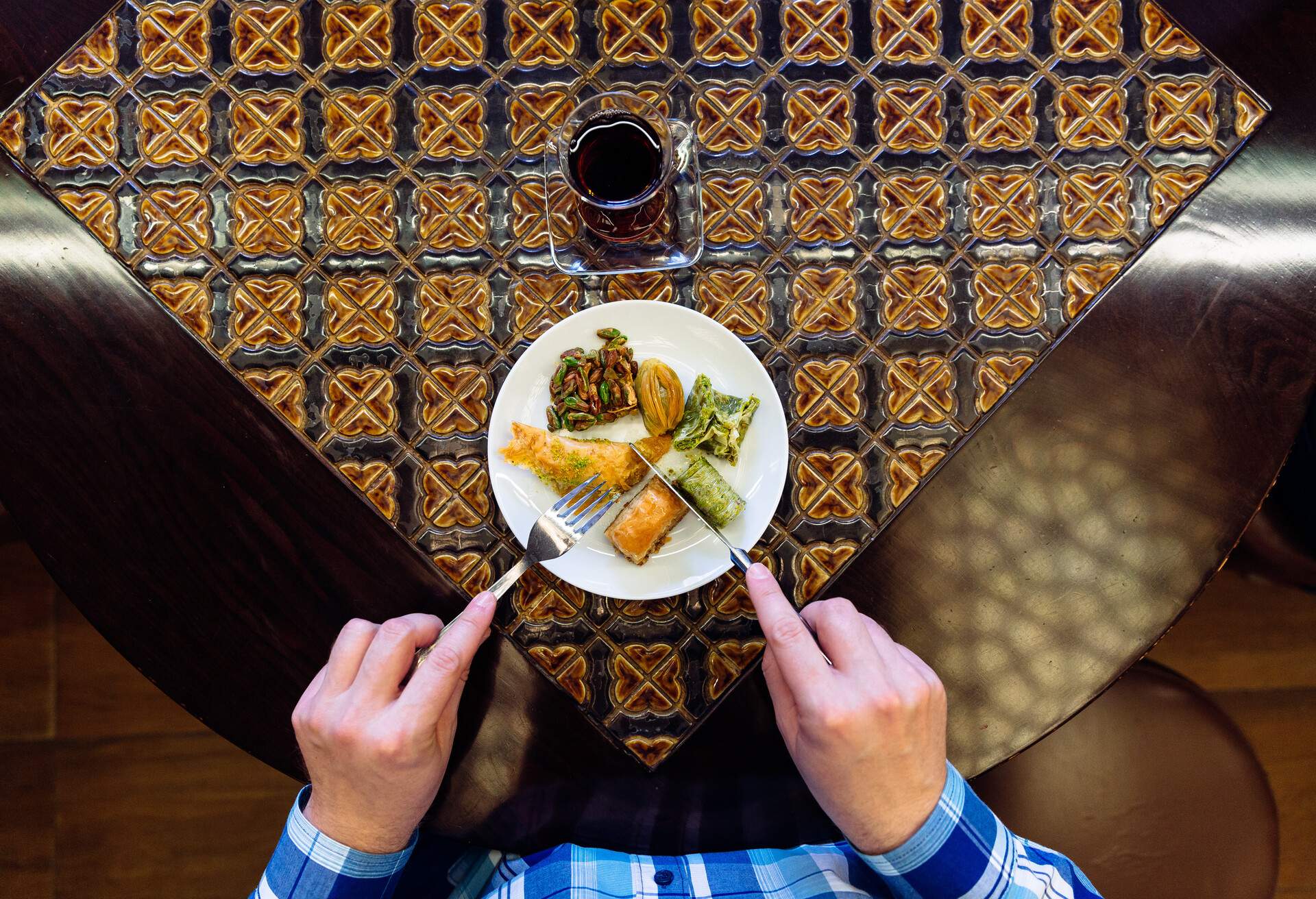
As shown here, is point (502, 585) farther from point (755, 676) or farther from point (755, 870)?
A: point (755, 870)

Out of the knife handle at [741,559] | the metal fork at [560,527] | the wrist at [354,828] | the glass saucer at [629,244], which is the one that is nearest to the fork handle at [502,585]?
the metal fork at [560,527]

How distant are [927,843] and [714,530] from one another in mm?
581

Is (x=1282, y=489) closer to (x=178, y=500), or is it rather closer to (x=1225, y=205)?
(x=1225, y=205)

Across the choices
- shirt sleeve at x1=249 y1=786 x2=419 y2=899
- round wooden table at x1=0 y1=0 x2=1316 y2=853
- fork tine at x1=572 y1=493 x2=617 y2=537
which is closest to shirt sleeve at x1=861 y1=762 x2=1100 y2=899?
round wooden table at x1=0 y1=0 x2=1316 y2=853

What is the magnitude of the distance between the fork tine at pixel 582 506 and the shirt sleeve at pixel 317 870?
→ 606mm

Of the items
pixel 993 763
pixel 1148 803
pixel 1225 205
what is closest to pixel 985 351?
pixel 1225 205

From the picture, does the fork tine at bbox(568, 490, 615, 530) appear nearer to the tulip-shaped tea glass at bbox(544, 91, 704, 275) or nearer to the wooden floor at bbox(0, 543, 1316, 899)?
the tulip-shaped tea glass at bbox(544, 91, 704, 275)

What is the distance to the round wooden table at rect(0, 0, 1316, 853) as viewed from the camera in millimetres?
1436

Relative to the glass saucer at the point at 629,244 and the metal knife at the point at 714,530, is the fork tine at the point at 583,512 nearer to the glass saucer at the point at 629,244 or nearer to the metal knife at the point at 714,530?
the metal knife at the point at 714,530

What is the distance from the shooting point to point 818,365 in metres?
1.49

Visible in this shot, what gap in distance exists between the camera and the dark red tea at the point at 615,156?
1.43m

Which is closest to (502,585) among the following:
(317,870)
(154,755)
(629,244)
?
(317,870)

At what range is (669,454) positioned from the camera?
1.45m

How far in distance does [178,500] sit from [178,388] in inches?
7.6
